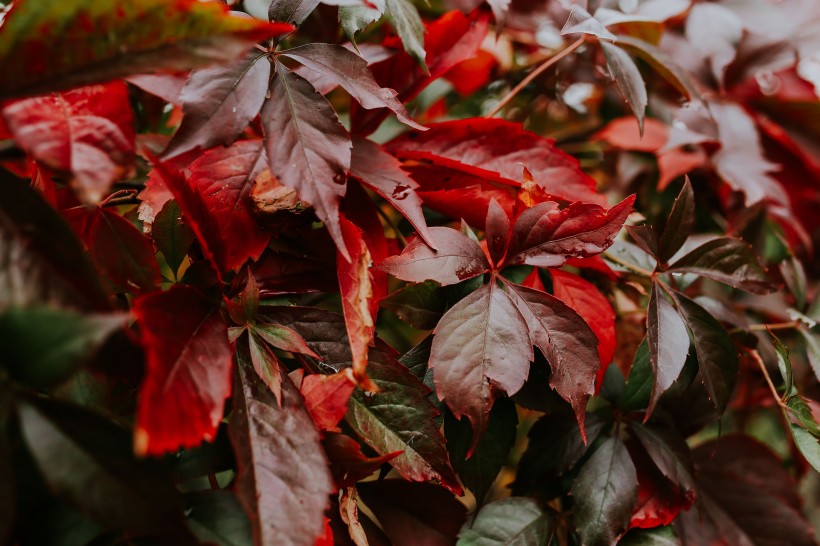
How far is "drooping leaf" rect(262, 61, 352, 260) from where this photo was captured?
14.1 inches

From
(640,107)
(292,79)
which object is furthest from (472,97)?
(292,79)

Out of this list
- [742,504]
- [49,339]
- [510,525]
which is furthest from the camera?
[742,504]

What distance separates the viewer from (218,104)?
0.37 m

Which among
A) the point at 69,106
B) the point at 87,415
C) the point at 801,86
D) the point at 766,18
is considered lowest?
the point at 801,86

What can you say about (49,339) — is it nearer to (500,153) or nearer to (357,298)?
(357,298)

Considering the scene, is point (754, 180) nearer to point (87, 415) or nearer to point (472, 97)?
point (472, 97)

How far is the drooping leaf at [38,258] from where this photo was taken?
28cm

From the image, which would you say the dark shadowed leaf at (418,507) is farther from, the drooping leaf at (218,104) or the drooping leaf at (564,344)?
the drooping leaf at (218,104)

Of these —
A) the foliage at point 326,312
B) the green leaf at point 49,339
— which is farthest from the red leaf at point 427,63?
the green leaf at point 49,339

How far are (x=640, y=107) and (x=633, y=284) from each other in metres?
0.16

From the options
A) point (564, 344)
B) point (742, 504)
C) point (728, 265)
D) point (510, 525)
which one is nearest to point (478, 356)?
point (564, 344)

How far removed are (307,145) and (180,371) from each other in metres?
0.16

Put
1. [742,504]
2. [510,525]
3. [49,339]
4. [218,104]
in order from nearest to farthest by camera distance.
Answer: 1. [49,339]
2. [218,104]
3. [510,525]
4. [742,504]

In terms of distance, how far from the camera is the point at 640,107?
20.6 inches
